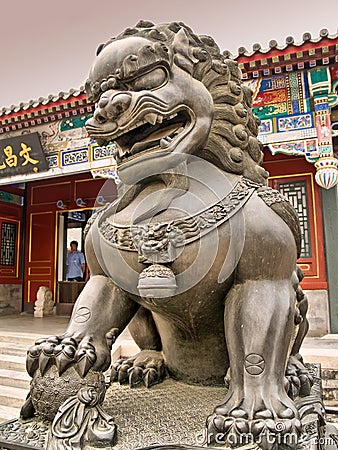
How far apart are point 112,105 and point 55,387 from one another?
2.26 ft

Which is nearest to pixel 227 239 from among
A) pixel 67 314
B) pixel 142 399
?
pixel 142 399

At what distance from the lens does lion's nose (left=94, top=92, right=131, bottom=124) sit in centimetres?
99

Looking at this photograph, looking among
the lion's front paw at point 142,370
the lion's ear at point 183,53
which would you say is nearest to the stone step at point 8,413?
the lion's front paw at point 142,370

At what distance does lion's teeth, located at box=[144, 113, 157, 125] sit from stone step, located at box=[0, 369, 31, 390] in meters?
3.35

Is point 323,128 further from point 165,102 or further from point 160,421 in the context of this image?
point 160,421

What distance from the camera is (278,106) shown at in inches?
197

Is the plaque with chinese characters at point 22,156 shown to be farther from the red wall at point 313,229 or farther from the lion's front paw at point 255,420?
the lion's front paw at point 255,420

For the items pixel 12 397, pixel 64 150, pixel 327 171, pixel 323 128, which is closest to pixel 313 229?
pixel 327 171

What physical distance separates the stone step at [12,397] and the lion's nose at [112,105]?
10.0 feet

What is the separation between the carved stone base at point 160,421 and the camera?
91 centimetres

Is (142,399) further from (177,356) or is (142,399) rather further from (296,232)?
(296,232)

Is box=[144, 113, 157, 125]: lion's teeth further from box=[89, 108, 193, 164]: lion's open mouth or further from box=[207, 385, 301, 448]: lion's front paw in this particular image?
box=[207, 385, 301, 448]: lion's front paw

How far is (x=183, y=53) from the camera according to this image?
3.56 feet

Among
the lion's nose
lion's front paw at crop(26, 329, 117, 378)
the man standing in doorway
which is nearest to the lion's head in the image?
the lion's nose
